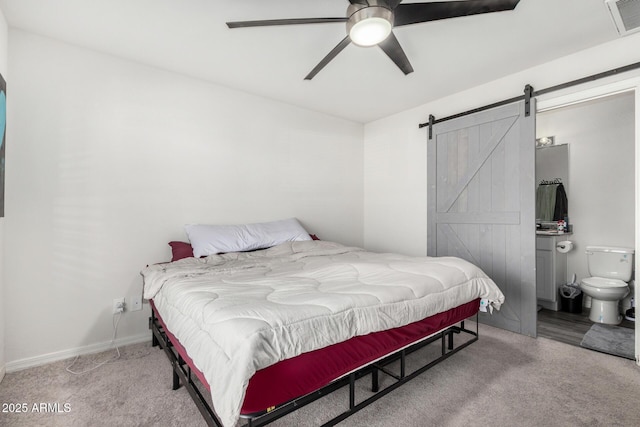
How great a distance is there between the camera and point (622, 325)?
2980 mm

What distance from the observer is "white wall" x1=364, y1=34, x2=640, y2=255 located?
8.43 feet

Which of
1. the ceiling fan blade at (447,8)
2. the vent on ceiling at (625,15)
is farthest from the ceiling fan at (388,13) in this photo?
the vent on ceiling at (625,15)

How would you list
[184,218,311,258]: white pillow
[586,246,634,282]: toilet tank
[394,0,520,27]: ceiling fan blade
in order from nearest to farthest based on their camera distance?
[394,0,520,27]: ceiling fan blade
[184,218,311,258]: white pillow
[586,246,634,282]: toilet tank

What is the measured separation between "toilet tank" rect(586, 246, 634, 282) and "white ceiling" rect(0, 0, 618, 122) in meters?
2.21

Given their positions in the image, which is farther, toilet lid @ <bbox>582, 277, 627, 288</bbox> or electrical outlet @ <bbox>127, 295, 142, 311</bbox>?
toilet lid @ <bbox>582, 277, 627, 288</bbox>

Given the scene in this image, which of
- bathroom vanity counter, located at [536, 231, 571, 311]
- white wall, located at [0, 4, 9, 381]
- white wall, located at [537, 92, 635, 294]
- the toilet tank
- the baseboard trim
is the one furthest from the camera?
bathroom vanity counter, located at [536, 231, 571, 311]

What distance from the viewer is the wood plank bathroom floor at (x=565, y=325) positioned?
2.71 m

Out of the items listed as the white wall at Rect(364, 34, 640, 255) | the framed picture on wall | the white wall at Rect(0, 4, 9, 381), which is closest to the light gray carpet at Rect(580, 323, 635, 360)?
the white wall at Rect(364, 34, 640, 255)

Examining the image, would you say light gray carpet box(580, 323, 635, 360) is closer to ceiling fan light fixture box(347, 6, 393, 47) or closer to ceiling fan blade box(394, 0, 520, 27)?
ceiling fan blade box(394, 0, 520, 27)

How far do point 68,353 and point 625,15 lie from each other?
15.4 ft

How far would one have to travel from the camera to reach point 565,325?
3029mm

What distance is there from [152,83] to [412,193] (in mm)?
3015

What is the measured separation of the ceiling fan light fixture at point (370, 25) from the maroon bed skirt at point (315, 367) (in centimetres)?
164

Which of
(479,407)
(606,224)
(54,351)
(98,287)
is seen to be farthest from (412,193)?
(54,351)
